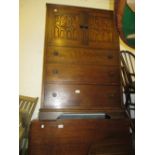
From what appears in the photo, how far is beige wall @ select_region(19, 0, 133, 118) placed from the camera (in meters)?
2.55

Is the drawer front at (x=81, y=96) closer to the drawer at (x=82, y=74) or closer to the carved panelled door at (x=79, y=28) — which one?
the drawer at (x=82, y=74)

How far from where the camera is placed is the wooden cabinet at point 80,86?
1.82 metres

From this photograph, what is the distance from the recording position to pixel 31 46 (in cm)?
260

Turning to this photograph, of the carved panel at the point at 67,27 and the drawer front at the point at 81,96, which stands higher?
the carved panel at the point at 67,27

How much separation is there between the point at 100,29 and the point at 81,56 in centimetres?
46

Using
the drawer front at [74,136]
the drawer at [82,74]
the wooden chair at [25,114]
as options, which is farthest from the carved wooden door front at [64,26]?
the drawer front at [74,136]

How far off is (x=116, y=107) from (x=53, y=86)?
2.59ft

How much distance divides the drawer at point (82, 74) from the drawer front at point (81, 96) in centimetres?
7

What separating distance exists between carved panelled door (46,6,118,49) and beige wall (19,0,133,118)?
52cm

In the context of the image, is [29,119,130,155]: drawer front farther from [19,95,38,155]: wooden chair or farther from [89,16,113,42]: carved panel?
[89,16,113,42]: carved panel

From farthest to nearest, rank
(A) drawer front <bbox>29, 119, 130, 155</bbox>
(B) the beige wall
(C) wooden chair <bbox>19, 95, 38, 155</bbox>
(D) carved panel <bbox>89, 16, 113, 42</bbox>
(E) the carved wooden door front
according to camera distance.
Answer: (B) the beige wall < (D) carved panel <bbox>89, 16, 113, 42</bbox> < (E) the carved wooden door front < (C) wooden chair <bbox>19, 95, 38, 155</bbox> < (A) drawer front <bbox>29, 119, 130, 155</bbox>

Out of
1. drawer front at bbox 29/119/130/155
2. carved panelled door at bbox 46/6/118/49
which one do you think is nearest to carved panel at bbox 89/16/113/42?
carved panelled door at bbox 46/6/118/49

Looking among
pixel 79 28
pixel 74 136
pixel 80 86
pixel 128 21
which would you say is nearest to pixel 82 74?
pixel 80 86
